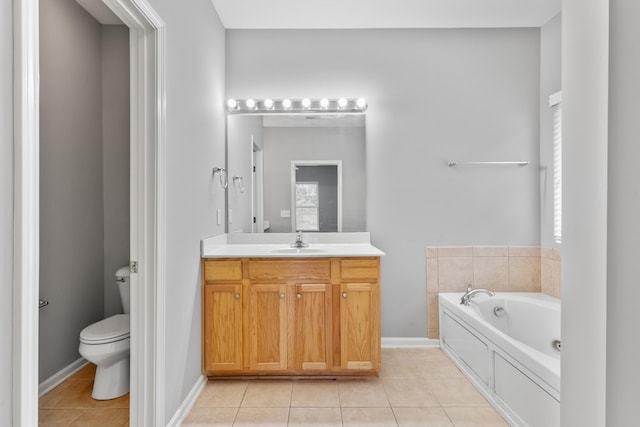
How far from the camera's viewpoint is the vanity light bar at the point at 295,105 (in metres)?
2.94

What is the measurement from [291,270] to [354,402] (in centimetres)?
89

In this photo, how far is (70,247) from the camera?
8.33 feet

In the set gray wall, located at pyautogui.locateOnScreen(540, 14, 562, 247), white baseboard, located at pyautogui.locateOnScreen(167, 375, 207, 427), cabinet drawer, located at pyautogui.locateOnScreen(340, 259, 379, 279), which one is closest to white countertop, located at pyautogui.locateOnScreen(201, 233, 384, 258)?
cabinet drawer, located at pyautogui.locateOnScreen(340, 259, 379, 279)

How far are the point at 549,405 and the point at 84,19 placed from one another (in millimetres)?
3845

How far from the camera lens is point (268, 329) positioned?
236 centimetres

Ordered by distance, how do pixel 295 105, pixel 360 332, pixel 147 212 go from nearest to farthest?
pixel 147 212
pixel 360 332
pixel 295 105

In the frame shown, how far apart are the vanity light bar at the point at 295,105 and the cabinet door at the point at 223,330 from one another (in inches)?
57.8

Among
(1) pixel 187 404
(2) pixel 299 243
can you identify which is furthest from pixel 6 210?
(2) pixel 299 243

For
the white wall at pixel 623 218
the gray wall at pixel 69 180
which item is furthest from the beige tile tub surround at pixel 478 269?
the gray wall at pixel 69 180

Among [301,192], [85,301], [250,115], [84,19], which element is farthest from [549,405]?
[84,19]

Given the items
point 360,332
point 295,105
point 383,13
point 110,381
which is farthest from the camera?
point 295,105

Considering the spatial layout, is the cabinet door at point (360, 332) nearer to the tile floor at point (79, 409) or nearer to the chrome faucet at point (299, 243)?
the chrome faucet at point (299, 243)

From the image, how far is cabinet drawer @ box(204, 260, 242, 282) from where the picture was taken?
7.78ft

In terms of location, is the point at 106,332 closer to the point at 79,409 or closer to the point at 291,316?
the point at 79,409
